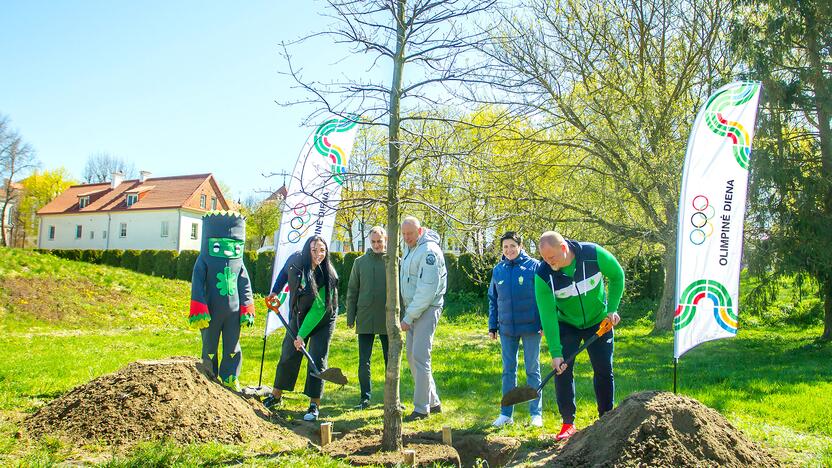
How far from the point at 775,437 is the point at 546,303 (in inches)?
88.6

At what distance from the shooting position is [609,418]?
13.5 ft

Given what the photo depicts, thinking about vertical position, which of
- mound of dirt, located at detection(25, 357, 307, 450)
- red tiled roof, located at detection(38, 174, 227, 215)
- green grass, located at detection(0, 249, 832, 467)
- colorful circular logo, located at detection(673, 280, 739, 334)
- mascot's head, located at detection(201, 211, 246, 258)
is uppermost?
red tiled roof, located at detection(38, 174, 227, 215)

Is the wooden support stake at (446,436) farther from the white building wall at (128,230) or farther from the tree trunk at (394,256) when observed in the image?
the white building wall at (128,230)

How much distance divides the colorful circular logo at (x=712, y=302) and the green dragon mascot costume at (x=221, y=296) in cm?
449

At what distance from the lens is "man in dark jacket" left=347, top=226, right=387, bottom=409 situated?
636cm

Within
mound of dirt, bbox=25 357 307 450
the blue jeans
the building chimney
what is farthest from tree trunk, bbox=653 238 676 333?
the building chimney

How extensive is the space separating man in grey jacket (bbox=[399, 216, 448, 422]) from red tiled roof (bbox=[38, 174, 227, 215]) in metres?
39.1

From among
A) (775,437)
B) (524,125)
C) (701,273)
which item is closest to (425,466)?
(775,437)

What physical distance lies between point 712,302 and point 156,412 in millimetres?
5165

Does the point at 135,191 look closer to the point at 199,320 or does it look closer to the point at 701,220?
the point at 199,320

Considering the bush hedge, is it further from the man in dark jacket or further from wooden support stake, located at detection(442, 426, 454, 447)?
wooden support stake, located at detection(442, 426, 454, 447)

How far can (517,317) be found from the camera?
18.4 ft

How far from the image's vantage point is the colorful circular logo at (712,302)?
5.70 meters

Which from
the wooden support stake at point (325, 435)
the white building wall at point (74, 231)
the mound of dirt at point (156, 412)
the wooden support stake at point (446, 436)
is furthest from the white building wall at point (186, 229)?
the wooden support stake at point (446, 436)
